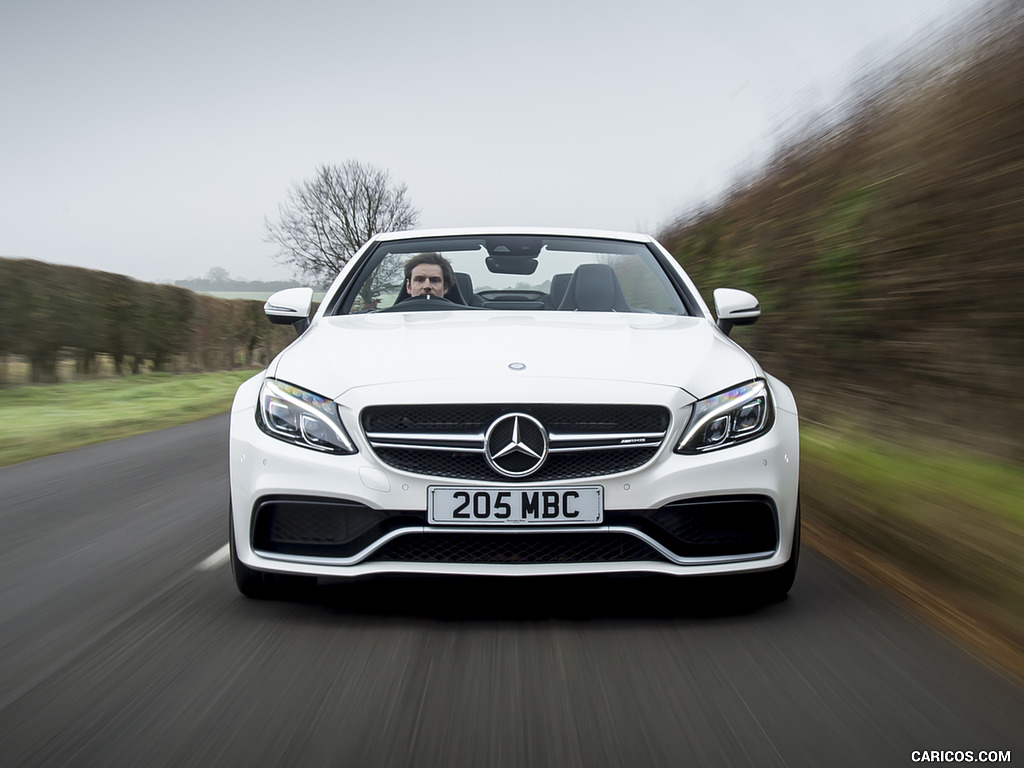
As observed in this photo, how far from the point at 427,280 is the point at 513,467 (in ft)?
6.87

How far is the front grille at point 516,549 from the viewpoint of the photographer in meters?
3.36

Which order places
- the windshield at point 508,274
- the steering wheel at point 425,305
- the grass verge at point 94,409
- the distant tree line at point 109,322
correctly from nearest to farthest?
the steering wheel at point 425,305
the windshield at point 508,274
the grass verge at point 94,409
the distant tree line at point 109,322

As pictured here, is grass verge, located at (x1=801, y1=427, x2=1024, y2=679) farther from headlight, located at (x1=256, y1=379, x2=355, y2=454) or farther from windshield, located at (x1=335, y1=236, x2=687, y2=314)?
headlight, located at (x1=256, y1=379, x2=355, y2=454)

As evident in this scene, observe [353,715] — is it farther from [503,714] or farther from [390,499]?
[390,499]

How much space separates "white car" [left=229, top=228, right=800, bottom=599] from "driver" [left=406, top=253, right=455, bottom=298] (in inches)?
58.9

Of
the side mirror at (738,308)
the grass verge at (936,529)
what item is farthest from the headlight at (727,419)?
the side mirror at (738,308)

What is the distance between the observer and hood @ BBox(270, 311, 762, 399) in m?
3.57

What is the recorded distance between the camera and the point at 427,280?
5.27m

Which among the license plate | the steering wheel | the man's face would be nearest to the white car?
the license plate

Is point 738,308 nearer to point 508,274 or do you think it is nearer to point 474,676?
point 508,274

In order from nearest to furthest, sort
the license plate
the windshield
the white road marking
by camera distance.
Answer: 1. the license plate
2. the white road marking
3. the windshield

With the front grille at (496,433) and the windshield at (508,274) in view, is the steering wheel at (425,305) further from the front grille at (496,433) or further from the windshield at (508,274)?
the front grille at (496,433)

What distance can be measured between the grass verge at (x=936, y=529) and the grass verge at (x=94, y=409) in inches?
279

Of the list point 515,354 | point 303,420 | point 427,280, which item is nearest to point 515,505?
point 515,354
